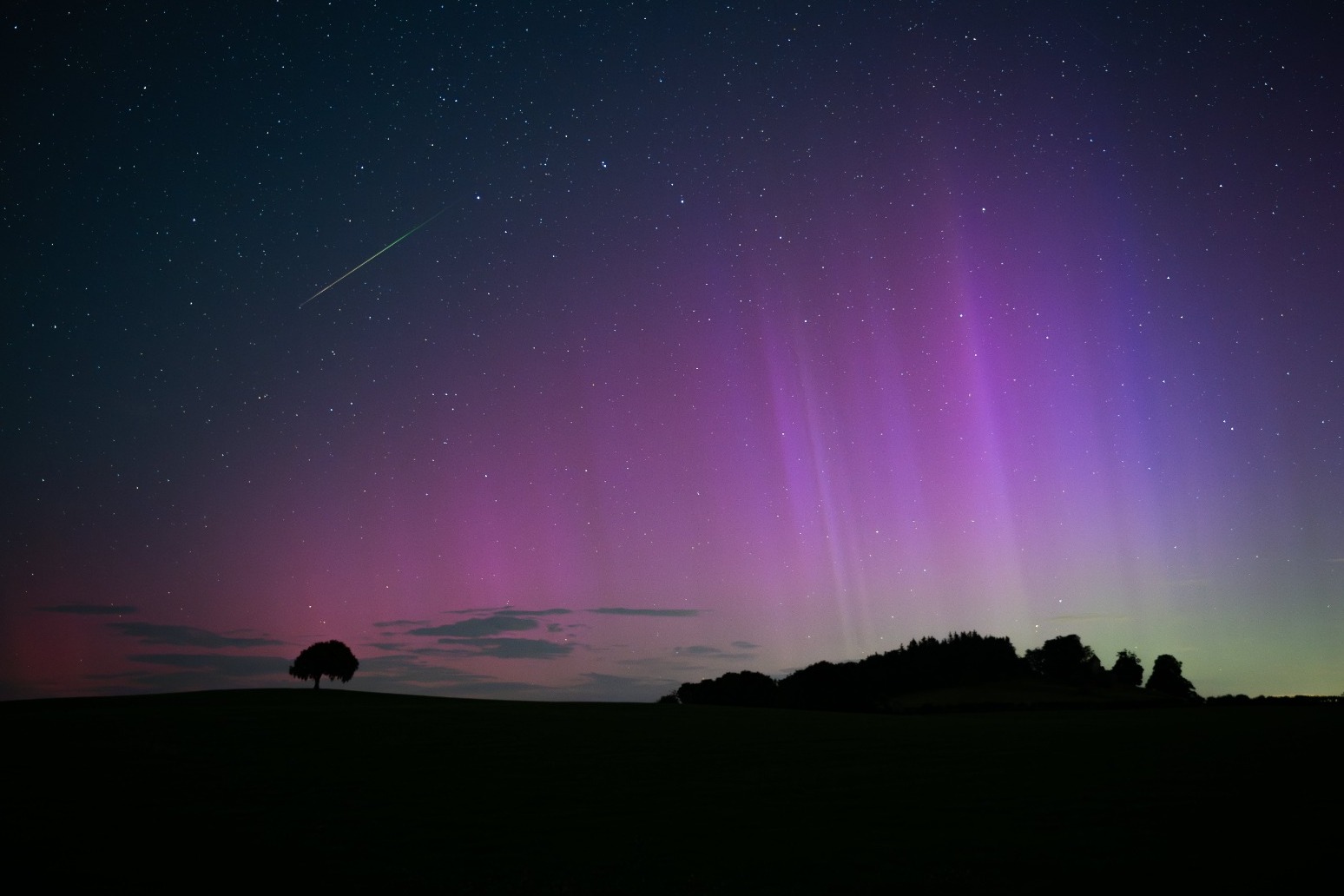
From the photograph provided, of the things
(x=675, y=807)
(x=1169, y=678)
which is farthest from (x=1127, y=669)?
(x=675, y=807)

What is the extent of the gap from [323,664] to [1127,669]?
78908 mm

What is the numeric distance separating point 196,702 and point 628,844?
5335cm

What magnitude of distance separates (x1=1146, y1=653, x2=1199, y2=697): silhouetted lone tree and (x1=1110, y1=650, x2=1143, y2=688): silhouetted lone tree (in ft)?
3.40

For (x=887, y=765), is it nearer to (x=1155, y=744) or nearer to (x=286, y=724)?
(x=1155, y=744)

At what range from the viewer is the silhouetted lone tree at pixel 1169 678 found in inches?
3169

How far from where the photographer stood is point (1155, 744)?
28.5 m

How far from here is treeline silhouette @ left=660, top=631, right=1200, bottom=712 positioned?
261 ft

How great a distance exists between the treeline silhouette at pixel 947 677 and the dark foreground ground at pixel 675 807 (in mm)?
46327

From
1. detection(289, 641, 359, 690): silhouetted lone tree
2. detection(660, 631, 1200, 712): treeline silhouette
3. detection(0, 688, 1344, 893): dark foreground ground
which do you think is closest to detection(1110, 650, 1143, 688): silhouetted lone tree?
detection(660, 631, 1200, 712): treeline silhouette

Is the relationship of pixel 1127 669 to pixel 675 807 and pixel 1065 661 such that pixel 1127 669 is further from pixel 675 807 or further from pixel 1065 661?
pixel 675 807

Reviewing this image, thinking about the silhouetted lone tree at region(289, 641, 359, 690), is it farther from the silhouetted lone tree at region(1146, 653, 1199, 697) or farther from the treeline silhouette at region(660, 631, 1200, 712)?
the silhouetted lone tree at region(1146, 653, 1199, 697)

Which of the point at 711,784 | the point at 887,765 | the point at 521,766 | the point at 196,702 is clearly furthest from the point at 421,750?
the point at 196,702

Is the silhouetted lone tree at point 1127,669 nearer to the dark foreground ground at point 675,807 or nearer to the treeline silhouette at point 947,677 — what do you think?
the treeline silhouette at point 947,677

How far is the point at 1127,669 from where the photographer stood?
270ft
